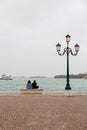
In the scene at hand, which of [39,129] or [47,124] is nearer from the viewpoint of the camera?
[39,129]

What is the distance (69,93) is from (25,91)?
4124 mm

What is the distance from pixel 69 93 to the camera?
2894cm

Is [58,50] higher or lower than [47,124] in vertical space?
higher

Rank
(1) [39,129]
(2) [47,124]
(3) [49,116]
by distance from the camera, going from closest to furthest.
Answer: (1) [39,129] → (2) [47,124] → (3) [49,116]

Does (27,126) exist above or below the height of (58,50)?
below

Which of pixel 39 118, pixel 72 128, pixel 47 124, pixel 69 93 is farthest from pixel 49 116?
pixel 69 93

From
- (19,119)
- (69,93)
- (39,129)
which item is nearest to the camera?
(39,129)

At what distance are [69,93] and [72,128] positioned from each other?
1789 centimetres

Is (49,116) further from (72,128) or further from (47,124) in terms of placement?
(72,128)

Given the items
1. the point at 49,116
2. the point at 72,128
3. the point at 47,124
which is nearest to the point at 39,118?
the point at 49,116

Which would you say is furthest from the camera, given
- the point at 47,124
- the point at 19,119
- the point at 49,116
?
the point at 49,116

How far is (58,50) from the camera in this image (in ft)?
97.4

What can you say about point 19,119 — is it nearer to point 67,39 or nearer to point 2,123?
point 2,123

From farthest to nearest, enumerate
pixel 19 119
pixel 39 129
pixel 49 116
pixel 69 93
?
pixel 69 93
pixel 49 116
pixel 19 119
pixel 39 129
